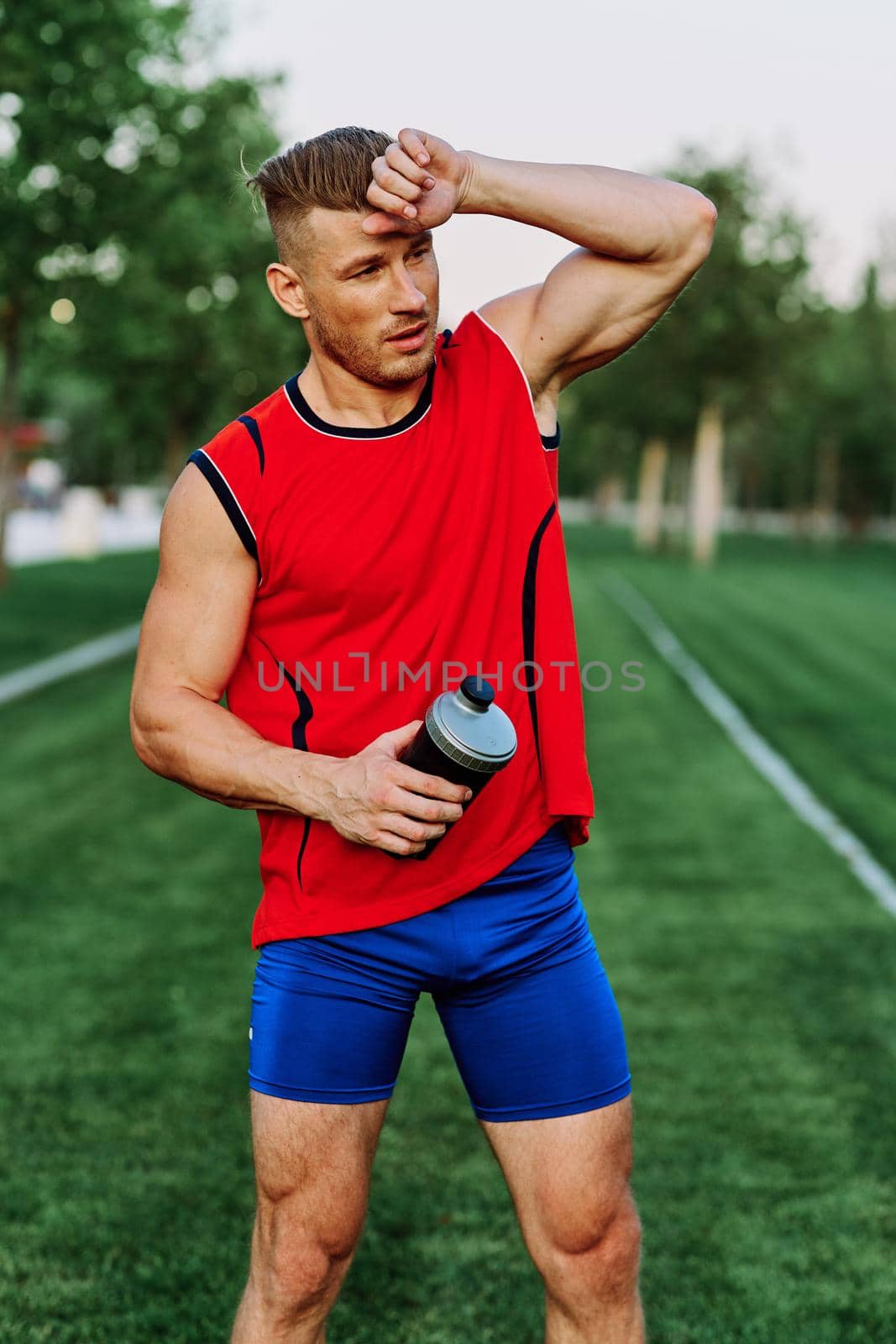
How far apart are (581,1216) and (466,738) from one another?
3.08 feet

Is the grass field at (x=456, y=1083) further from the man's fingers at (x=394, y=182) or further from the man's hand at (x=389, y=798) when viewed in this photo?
the man's fingers at (x=394, y=182)

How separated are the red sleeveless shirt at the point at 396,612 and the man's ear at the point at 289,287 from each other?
138 mm

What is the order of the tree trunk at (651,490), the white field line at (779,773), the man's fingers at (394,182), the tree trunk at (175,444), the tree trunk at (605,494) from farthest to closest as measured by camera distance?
the tree trunk at (605,494) < the tree trunk at (651,490) < the tree trunk at (175,444) < the white field line at (779,773) < the man's fingers at (394,182)

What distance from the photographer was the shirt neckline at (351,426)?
2998 mm

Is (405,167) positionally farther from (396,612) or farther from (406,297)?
(396,612)

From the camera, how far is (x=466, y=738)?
2.58 m

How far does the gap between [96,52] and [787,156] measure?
3027cm

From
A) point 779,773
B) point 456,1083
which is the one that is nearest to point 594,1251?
point 456,1083

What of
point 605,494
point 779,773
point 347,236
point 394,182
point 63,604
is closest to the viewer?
point 394,182

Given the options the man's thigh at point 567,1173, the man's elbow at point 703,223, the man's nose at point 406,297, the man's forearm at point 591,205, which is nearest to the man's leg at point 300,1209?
the man's thigh at point 567,1173

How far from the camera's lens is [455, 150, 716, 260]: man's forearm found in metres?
3.07

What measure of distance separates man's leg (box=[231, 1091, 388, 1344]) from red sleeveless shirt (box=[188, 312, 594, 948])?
35 cm

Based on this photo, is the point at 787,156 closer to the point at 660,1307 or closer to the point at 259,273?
the point at 259,273

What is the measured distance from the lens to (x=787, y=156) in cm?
4616
